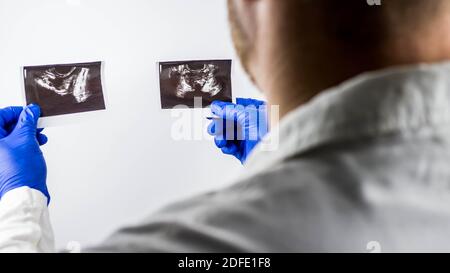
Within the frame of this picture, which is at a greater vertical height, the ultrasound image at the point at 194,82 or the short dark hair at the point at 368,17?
the short dark hair at the point at 368,17

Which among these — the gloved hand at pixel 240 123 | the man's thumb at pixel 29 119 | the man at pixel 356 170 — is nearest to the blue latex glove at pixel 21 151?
the man's thumb at pixel 29 119

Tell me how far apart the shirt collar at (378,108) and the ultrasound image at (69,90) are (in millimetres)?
929

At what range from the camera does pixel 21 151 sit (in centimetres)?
114

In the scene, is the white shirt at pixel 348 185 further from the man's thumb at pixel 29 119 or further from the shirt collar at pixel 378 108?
the man's thumb at pixel 29 119

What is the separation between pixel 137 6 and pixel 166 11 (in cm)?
9

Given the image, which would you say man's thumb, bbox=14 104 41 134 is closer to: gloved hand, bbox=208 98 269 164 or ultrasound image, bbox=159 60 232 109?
ultrasound image, bbox=159 60 232 109

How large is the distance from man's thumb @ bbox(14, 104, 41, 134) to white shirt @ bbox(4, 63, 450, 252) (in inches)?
34.2

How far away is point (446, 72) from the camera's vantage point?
43 centimetres

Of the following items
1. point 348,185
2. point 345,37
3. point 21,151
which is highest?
point 345,37

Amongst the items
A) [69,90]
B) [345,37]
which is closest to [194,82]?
[69,90]

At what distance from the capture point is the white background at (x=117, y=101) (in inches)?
46.8

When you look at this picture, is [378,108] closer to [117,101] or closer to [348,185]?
[348,185]

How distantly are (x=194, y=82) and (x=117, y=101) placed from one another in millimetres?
246

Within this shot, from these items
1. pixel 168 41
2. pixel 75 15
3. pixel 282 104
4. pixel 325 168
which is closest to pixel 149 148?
pixel 168 41
